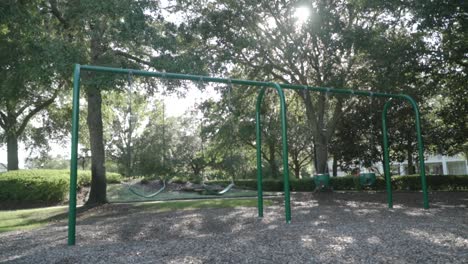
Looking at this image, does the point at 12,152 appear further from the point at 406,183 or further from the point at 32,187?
the point at 406,183

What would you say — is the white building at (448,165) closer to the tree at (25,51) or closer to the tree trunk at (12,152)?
the tree trunk at (12,152)

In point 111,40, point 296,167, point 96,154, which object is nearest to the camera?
point 111,40

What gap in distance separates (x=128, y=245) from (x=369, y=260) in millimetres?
3572

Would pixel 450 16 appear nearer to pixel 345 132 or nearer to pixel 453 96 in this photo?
pixel 453 96

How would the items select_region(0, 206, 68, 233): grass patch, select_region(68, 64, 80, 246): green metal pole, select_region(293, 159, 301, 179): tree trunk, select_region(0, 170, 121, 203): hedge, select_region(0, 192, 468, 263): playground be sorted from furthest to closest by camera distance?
select_region(293, 159, 301, 179): tree trunk < select_region(0, 170, 121, 203): hedge < select_region(0, 206, 68, 233): grass patch < select_region(68, 64, 80, 246): green metal pole < select_region(0, 192, 468, 263): playground

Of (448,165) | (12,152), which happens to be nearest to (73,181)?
(12,152)

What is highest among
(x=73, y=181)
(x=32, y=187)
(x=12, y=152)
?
(x=12, y=152)

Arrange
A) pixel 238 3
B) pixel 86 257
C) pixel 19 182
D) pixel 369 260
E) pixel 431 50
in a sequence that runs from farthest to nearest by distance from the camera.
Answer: pixel 19 182
pixel 238 3
pixel 431 50
pixel 86 257
pixel 369 260

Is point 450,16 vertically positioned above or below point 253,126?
above

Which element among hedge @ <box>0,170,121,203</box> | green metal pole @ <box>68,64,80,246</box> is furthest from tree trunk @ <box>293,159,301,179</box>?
green metal pole @ <box>68,64,80,246</box>

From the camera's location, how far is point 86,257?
202 inches

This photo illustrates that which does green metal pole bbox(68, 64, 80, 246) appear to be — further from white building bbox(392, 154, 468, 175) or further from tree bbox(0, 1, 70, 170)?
white building bbox(392, 154, 468, 175)

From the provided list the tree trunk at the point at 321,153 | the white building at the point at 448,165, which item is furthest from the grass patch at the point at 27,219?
the white building at the point at 448,165

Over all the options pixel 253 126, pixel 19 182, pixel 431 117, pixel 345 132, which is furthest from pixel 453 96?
pixel 19 182
